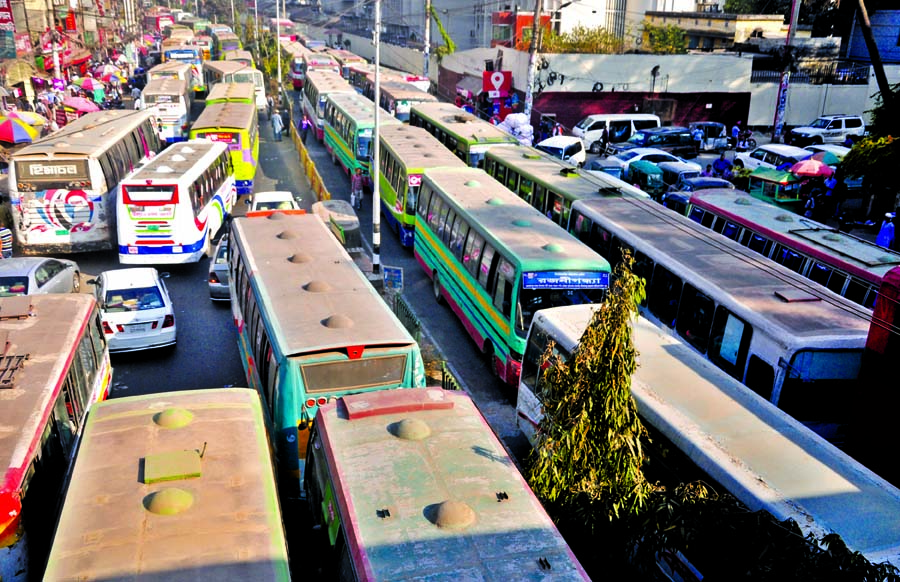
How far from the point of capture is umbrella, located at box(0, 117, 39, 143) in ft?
98.9

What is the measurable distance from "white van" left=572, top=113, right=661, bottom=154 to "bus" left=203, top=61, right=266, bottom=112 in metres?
17.4

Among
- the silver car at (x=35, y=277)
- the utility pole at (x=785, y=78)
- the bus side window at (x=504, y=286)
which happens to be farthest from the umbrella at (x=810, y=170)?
the silver car at (x=35, y=277)

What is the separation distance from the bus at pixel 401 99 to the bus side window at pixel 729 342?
83.2 feet

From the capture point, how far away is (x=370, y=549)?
20.2 ft

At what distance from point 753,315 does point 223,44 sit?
69725 millimetres

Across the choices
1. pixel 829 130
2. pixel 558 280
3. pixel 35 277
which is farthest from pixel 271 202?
pixel 829 130

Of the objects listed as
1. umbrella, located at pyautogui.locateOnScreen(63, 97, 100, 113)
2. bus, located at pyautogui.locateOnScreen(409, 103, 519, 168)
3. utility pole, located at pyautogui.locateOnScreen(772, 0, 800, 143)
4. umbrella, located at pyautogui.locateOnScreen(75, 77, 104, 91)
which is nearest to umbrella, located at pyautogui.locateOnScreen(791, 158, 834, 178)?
bus, located at pyautogui.locateOnScreen(409, 103, 519, 168)

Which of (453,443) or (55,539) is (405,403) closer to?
(453,443)

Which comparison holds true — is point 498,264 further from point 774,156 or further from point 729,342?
point 774,156

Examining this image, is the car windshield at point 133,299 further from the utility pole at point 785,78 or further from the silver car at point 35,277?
the utility pole at point 785,78

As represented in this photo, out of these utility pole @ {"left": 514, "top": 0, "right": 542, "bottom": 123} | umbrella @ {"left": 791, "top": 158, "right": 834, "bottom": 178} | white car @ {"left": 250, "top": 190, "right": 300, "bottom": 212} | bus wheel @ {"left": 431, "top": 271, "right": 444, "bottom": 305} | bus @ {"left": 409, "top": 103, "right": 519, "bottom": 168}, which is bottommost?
bus wheel @ {"left": 431, "top": 271, "right": 444, "bottom": 305}

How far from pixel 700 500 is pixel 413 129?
20.6 metres

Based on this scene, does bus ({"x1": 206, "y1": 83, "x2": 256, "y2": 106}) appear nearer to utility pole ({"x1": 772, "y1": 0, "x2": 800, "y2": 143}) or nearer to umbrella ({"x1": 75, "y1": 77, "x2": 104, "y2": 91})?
umbrella ({"x1": 75, "y1": 77, "x2": 104, "y2": 91})

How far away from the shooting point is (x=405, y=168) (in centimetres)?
2061
